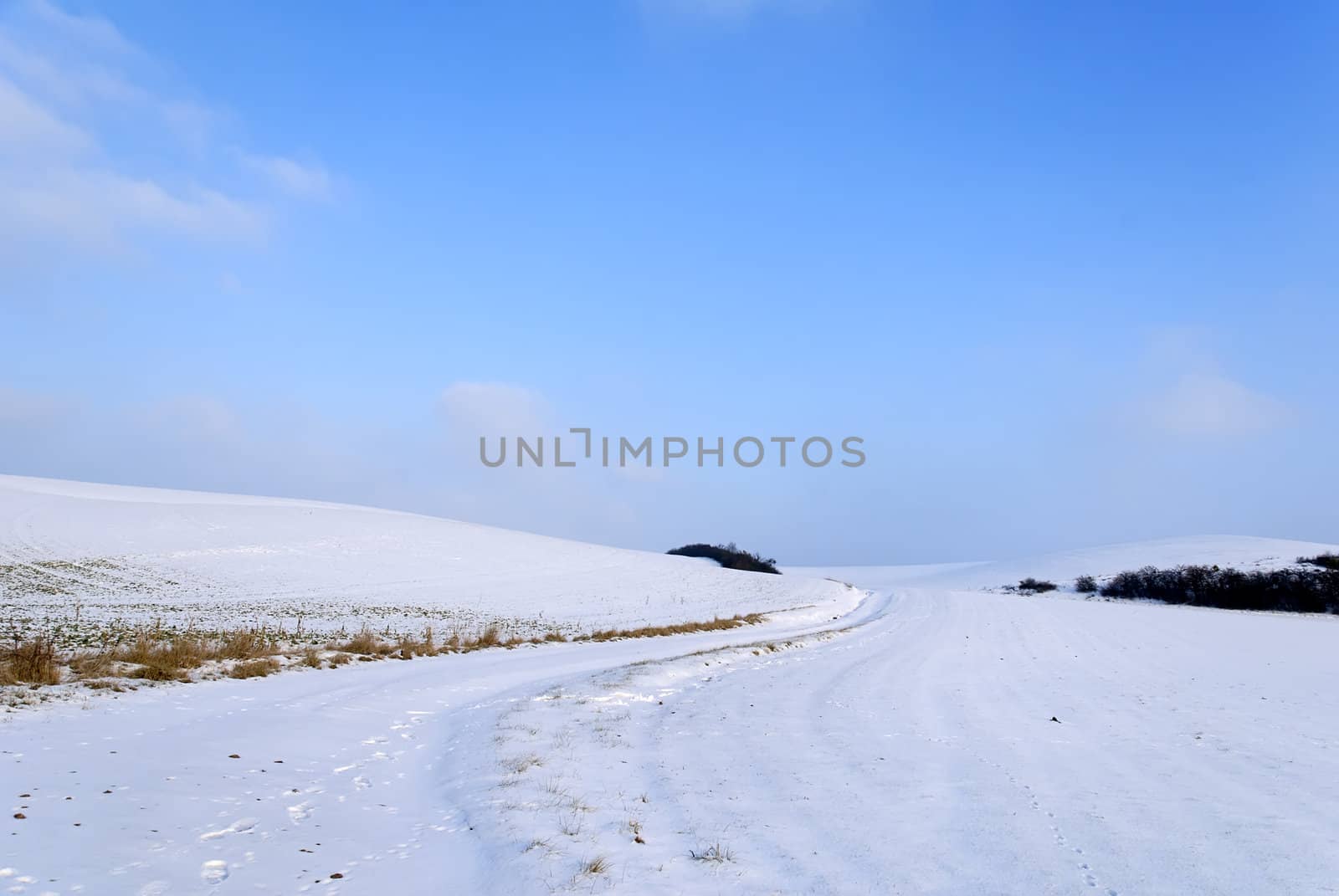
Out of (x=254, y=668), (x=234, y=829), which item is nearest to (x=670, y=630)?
(x=254, y=668)

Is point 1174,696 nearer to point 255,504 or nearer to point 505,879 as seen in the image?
point 505,879

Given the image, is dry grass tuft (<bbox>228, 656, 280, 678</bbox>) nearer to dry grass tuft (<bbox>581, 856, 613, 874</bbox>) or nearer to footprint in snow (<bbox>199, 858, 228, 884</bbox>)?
footprint in snow (<bbox>199, 858, 228, 884</bbox>)

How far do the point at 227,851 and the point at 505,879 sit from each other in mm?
1998

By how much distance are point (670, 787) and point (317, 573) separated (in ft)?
116

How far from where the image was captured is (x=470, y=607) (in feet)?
104

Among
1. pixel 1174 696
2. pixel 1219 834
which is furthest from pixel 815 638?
pixel 1219 834

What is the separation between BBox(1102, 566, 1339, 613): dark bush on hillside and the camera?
48.1 m

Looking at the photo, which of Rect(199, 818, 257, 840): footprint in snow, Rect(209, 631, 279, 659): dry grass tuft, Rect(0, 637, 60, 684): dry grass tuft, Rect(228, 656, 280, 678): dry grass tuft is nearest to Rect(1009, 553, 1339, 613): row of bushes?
Rect(209, 631, 279, 659): dry grass tuft

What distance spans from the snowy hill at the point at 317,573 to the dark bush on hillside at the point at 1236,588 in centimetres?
2293

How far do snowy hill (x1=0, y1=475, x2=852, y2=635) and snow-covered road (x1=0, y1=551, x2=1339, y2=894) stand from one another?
12.5m

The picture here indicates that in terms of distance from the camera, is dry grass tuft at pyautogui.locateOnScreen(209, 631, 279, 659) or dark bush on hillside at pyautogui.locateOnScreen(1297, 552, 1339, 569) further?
dark bush on hillside at pyautogui.locateOnScreen(1297, 552, 1339, 569)

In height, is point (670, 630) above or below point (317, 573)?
below

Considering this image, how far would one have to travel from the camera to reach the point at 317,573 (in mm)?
38062

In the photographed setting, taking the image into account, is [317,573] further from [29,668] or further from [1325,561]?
[1325,561]
